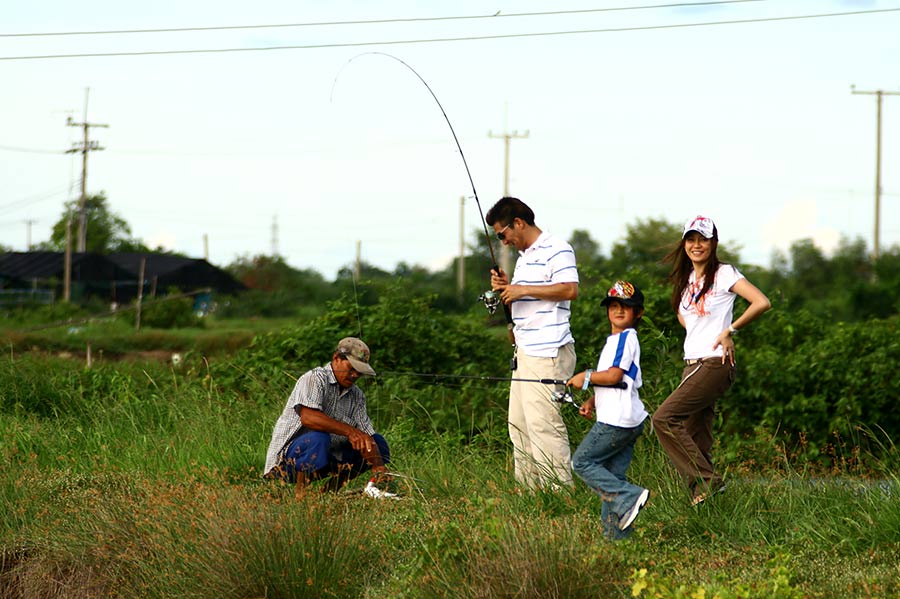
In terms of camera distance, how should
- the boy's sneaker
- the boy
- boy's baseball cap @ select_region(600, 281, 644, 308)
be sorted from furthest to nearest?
1. boy's baseball cap @ select_region(600, 281, 644, 308)
2. the boy
3. the boy's sneaker

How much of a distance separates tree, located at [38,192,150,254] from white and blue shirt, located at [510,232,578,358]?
54.6m

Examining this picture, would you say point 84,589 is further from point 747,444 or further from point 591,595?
point 747,444

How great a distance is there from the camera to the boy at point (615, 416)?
5.75m

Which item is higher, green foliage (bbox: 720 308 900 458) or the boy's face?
the boy's face

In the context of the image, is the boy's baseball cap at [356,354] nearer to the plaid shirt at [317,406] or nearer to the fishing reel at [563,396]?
the plaid shirt at [317,406]

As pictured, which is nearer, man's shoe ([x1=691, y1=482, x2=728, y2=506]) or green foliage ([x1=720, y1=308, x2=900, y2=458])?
man's shoe ([x1=691, y1=482, x2=728, y2=506])

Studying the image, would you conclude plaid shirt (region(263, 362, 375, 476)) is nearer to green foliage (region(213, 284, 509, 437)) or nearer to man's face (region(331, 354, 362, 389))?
man's face (region(331, 354, 362, 389))

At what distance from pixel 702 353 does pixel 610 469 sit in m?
0.91

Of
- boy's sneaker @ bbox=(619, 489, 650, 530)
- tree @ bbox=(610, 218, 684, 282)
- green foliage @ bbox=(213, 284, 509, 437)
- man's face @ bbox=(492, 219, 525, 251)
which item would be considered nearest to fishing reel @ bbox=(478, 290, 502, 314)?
man's face @ bbox=(492, 219, 525, 251)

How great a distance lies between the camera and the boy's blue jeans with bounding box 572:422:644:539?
5719 millimetres

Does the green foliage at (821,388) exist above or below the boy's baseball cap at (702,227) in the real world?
below

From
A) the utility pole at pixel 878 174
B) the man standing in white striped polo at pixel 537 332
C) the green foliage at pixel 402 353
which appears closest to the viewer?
the man standing in white striped polo at pixel 537 332

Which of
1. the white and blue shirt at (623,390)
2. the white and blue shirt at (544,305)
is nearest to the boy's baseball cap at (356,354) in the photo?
the white and blue shirt at (544,305)

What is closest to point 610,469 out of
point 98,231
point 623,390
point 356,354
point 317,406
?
point 623,390
